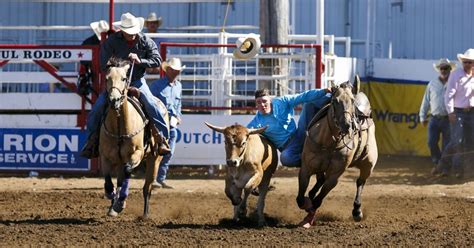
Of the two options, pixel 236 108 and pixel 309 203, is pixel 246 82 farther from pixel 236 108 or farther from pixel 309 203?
pixel 309 203

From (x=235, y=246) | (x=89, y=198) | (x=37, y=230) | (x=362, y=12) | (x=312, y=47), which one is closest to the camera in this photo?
(x=235, y=246)

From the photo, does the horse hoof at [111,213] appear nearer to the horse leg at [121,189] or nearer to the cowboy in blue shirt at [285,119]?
the horse leg at [121,189]

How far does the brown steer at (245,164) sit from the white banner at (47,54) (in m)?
5.14

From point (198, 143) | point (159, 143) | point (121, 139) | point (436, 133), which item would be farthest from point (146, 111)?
point (436, 133)

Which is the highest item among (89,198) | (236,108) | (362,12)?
(362,12)

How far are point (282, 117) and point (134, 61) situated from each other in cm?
157

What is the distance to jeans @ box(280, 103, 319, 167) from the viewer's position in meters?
11.2

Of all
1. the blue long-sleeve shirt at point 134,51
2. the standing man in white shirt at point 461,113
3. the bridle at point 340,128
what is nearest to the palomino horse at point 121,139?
the blue long-sleeve shirt at point 134,51

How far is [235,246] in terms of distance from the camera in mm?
9453

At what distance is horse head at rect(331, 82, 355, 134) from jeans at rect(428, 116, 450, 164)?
6462mm

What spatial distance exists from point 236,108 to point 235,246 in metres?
6.36

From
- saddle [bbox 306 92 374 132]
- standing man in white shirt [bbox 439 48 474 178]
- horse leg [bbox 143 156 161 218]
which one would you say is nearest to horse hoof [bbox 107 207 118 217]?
horse leg [bbox 143 156 161 218]

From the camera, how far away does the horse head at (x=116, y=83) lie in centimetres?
1062

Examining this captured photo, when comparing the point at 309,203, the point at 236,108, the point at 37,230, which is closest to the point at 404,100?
the point at 236,108
